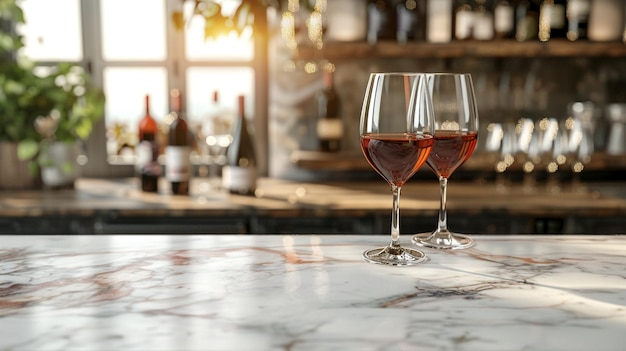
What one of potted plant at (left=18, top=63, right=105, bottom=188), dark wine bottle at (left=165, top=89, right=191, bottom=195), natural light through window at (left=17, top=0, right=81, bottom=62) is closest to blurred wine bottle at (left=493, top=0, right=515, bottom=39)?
dark wine bottle at (left=165, top=89, right=191, bottom=195)

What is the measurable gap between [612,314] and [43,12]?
2.63 meters

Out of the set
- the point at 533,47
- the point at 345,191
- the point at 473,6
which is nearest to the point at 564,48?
the point at 533,47

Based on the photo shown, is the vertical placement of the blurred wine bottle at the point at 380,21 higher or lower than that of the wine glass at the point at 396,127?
higher

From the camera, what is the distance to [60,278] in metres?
0.72

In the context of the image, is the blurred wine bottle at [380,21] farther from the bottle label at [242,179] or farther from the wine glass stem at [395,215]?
the wine glass stem at [395,215]

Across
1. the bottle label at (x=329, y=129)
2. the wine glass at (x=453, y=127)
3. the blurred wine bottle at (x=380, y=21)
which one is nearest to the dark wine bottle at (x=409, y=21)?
the blurred wine bottle at (x=380, y=21)

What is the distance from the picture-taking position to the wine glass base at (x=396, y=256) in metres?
0.78

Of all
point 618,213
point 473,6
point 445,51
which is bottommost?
point 618,213

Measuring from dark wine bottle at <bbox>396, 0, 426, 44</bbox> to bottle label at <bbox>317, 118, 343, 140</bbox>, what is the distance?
406 millimetres

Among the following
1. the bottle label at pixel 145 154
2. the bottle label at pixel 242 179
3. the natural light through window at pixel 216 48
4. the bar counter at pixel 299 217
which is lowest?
the bar counter at pixel 299 217

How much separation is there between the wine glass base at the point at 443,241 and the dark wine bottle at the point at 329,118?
164cm

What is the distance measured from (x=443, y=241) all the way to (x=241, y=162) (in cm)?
152

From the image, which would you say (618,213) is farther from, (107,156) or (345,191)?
(107,156)

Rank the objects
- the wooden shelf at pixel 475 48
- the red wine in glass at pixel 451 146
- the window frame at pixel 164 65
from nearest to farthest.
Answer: the red wine in glass at pixel 451 146
the wooden shelf at pixel 475 48
the window frame at pixel 164 65
